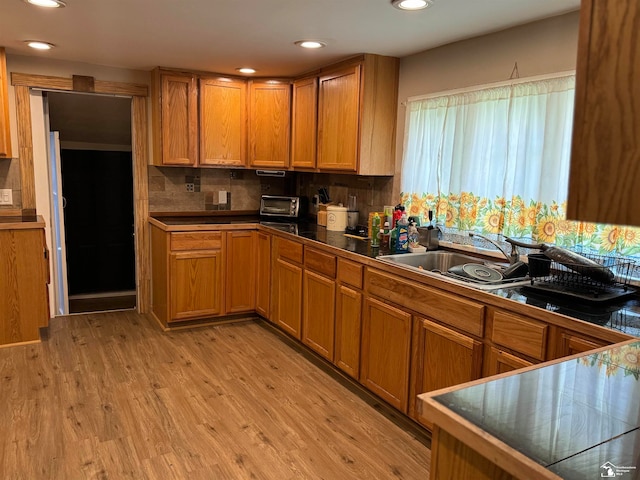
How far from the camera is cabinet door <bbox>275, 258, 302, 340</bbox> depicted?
375cm

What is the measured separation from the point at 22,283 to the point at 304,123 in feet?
8.14

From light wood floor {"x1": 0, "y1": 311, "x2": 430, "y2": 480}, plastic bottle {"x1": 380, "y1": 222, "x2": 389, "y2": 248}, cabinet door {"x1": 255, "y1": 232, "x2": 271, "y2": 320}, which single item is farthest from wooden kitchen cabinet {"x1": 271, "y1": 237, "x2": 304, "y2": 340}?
plastic bottle {"x1": 380, "y1": 222, "x2": 389, "y2": 248}

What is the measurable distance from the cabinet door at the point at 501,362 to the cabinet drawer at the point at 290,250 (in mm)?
1760

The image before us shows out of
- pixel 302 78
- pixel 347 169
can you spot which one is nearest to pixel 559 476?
pixel 347 169

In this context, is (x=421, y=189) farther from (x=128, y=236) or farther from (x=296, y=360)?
(x=128, y=236)

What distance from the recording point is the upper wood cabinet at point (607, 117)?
682 millimetres

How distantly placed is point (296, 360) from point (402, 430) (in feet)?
3.63

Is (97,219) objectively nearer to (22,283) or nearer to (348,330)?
(22,283)

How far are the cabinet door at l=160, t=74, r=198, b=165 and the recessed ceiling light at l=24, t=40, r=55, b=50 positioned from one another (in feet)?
2.87

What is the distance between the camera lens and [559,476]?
839mm

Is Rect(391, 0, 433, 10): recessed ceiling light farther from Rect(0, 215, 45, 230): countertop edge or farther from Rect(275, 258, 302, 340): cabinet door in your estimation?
Rect(0, 215, 45, 230): countertop edge

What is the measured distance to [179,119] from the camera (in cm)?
430

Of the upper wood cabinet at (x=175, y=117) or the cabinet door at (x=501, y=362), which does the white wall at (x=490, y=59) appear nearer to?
the cabinet door at (x=501, y=362)

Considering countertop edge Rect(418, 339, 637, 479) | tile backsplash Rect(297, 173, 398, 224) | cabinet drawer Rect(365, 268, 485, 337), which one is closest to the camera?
countertop edge Rect(418, 339, 637, 479)
